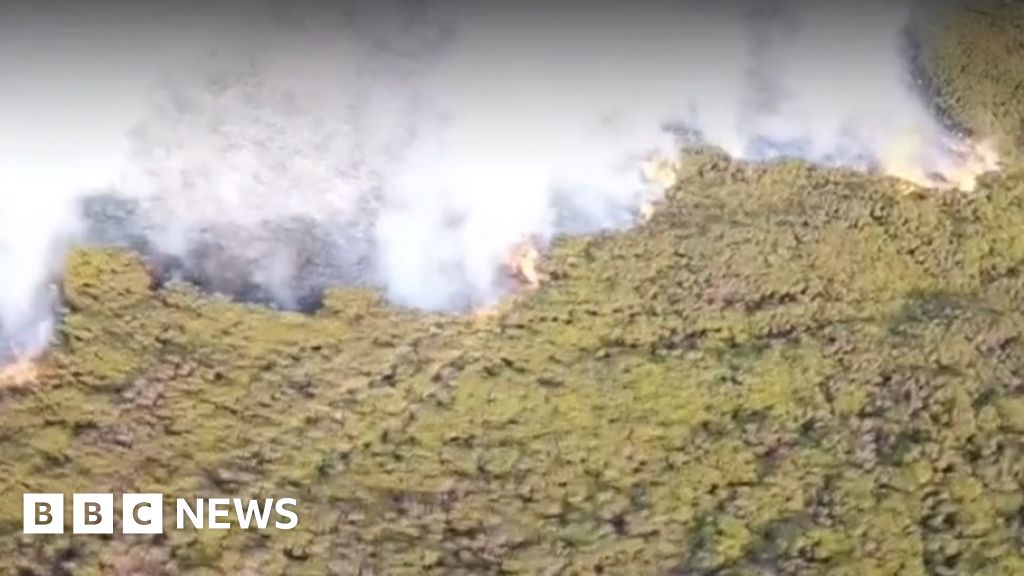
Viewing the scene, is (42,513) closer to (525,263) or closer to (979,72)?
(525,263)

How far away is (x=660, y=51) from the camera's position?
5.77 ft

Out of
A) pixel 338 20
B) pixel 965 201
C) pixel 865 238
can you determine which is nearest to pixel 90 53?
pixel 338 20

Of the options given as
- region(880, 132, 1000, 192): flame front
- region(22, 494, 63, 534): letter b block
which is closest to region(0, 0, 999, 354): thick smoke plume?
region(880, 132, 1000, 192): flame front

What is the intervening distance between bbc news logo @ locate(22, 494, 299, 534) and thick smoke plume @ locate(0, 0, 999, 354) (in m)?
0.18

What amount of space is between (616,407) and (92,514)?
57 centimetres

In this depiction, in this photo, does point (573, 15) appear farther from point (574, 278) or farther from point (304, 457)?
point (304, 457)

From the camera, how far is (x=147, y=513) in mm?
1616

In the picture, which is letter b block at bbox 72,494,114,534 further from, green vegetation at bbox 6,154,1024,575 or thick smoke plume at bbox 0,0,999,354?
thick smoke plume at bbox 0,0,999,354

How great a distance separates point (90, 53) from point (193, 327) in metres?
0.33

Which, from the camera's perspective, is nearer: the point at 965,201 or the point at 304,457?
the point at 304,457

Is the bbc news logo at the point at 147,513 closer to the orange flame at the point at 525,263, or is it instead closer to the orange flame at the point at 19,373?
the orange flame at the point at 19,373

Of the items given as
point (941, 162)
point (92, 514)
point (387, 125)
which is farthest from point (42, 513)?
point (941, 162)

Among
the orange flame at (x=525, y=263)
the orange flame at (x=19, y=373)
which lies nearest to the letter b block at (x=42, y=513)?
the orange flame at (x=19, y=373)

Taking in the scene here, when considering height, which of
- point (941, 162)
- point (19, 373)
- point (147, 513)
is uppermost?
point (941, 162)
